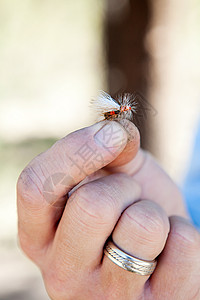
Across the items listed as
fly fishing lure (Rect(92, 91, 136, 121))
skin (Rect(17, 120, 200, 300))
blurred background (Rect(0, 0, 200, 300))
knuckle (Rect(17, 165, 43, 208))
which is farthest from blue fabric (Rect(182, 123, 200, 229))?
blurred background (Rect(0, 0, 200, 300))

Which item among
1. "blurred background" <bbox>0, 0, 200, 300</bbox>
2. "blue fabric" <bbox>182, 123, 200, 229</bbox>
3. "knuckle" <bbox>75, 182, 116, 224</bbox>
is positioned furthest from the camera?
"blurred background" <bbox>0, 0, 200, 300</bbox>

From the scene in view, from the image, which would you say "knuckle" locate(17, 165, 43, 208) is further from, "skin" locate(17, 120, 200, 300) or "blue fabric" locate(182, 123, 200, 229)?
"blue fabric" locate(182, 123, 200, 229)

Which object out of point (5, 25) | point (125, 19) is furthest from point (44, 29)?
point (125, 19)

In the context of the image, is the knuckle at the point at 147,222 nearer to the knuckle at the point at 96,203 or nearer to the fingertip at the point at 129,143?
the knuckle at the point at 96,203

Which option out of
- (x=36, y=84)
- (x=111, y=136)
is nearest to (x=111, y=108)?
(x=111, y=136)

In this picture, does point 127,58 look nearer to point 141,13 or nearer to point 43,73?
point 141,13

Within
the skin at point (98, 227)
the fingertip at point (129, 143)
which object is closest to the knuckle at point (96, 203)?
the skin at point (98, 227)
